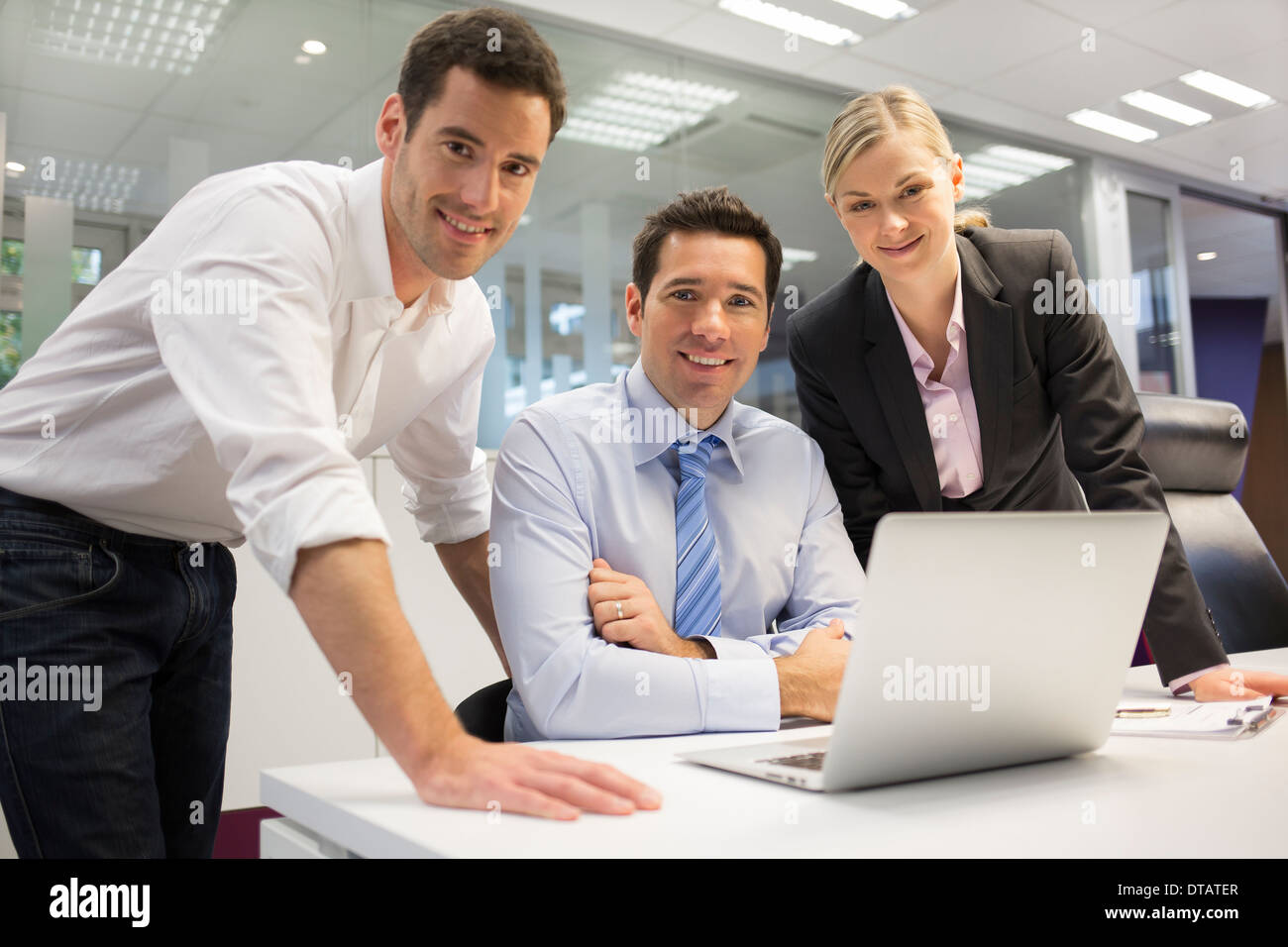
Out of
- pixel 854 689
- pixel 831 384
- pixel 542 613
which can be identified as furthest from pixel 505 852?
pixel 831 384

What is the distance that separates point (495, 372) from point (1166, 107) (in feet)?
13.6

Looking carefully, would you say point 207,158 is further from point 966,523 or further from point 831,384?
point 966,523

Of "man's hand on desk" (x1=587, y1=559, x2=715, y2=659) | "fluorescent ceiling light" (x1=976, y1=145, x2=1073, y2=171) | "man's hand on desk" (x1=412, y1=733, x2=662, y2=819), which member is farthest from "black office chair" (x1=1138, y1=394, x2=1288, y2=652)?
"fluorescent ceiling light" (x1=976, y1=145, x2=1073, y2=171)

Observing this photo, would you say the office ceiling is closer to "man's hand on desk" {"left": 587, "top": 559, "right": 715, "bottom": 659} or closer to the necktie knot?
the necktie knot

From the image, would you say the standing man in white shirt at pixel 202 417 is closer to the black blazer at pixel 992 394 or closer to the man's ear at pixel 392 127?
the man's ear at pixel 392 127

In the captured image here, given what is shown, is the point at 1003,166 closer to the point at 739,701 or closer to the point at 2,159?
the point at 2,159

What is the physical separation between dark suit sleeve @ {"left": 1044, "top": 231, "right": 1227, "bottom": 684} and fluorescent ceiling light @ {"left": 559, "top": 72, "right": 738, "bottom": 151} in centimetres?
292

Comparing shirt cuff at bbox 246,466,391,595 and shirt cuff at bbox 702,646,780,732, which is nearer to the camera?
shirt cuff at bbox 246,466,391,595

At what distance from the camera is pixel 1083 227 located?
5.88m

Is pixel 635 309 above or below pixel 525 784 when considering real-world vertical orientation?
above

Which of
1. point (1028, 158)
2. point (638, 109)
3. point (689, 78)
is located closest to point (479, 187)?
point (638, 109)

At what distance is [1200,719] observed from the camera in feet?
3.54

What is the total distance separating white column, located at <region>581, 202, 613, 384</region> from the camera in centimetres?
405

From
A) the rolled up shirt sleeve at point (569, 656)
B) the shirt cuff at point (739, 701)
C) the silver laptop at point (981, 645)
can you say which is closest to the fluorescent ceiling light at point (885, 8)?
the rolled up shirt sleeve at point (569, 656)
